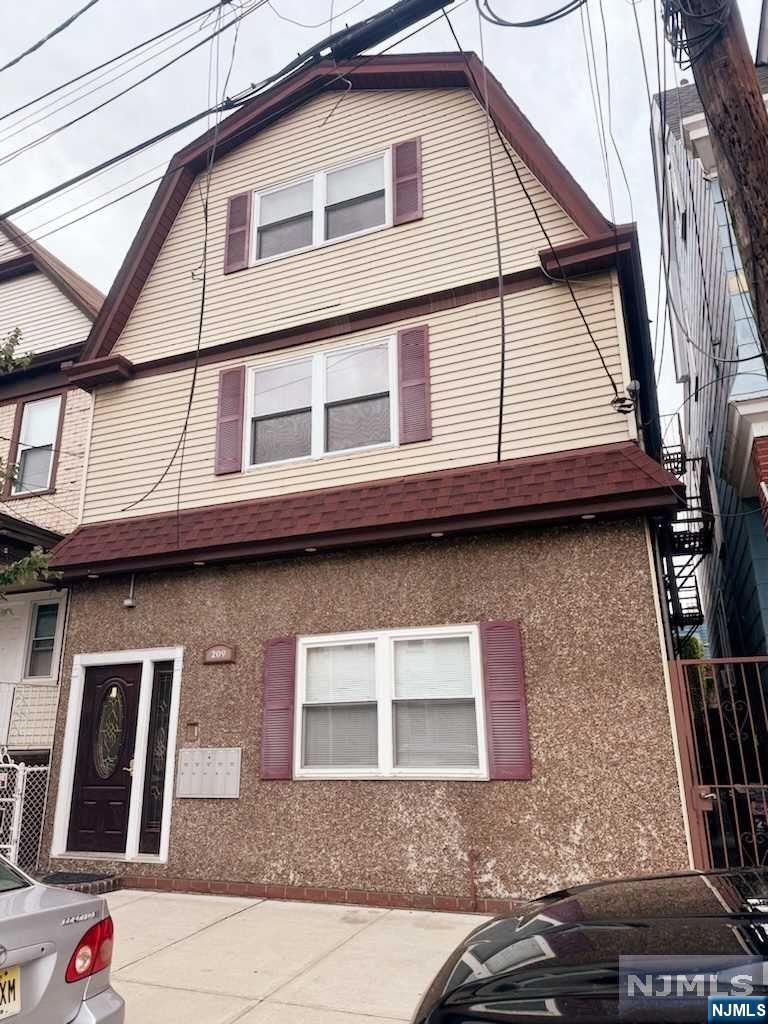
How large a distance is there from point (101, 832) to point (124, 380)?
19.5ft

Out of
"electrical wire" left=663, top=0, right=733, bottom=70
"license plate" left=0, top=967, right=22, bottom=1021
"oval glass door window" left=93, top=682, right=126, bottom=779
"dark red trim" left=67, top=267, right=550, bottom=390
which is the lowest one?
"license plate" left=0, top=967, right=22, bottom=1021

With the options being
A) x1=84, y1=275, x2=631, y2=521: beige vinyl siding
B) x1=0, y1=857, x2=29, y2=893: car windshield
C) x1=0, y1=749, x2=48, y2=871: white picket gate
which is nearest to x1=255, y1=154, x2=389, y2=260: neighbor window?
x1=84, y1=275, x2=631, y2=521: beige vinyl siding

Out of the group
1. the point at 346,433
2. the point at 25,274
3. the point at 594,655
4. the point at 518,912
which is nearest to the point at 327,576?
the point at 346,433

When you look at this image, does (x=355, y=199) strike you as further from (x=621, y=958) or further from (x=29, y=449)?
(x=621, y=958)

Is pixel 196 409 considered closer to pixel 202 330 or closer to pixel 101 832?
pixel 202 330

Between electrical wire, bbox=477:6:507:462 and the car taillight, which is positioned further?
electrical wire, bbox=477:6:507:462

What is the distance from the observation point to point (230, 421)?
30.4ft

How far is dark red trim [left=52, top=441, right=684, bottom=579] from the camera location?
6867 mm

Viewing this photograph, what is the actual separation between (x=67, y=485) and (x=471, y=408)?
6.05 metres

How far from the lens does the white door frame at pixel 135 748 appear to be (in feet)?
26.4

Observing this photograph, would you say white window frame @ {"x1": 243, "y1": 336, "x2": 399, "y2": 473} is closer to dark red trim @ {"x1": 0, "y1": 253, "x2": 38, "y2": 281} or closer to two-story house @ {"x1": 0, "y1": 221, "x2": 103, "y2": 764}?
two-story house @ {"x1": 0, "y1": 221, "x2": 103, "y2": 764}

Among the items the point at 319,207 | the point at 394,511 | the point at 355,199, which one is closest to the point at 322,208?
the point at 319,207

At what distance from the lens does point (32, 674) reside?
33.5 ft

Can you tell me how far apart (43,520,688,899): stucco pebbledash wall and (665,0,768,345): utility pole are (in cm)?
324
